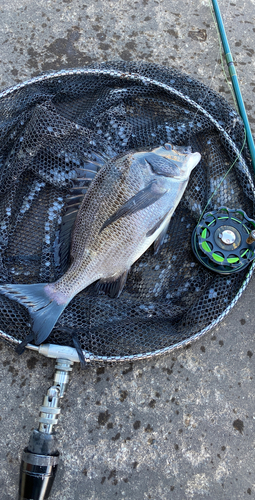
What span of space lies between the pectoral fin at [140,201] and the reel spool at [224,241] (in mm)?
354

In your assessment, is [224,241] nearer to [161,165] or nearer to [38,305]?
[161,165]

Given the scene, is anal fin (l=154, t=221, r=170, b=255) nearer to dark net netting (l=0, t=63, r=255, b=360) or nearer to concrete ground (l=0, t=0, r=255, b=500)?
dark net netting (l=0, t=63, r=255, b=360)

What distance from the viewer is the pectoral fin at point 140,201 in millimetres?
2162

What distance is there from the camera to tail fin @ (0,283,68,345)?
193 cm

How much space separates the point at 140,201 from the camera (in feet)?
7.20

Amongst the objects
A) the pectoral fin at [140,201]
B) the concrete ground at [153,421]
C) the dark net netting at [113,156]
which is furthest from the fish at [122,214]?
the concrete ground at [153,421]

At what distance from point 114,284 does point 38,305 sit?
1.67 feet

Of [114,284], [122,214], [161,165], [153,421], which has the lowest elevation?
[153,421]

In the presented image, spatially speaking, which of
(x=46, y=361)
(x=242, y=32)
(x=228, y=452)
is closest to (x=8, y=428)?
(x=46, y=361)

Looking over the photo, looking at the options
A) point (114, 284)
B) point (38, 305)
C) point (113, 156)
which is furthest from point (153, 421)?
point (113, 156)

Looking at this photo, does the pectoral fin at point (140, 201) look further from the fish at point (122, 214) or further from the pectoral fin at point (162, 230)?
the pectoral fin at point (162, 230)

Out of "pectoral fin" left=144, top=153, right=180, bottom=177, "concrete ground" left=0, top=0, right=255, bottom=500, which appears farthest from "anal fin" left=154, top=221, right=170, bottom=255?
"concrete ground" left=0, top=0, right=255, bottom=500

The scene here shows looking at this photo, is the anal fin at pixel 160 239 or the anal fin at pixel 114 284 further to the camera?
the anal fin at pixel 160 239

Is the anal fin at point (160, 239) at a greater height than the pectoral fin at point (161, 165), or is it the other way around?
the pectoral fin at point (161, 165)
